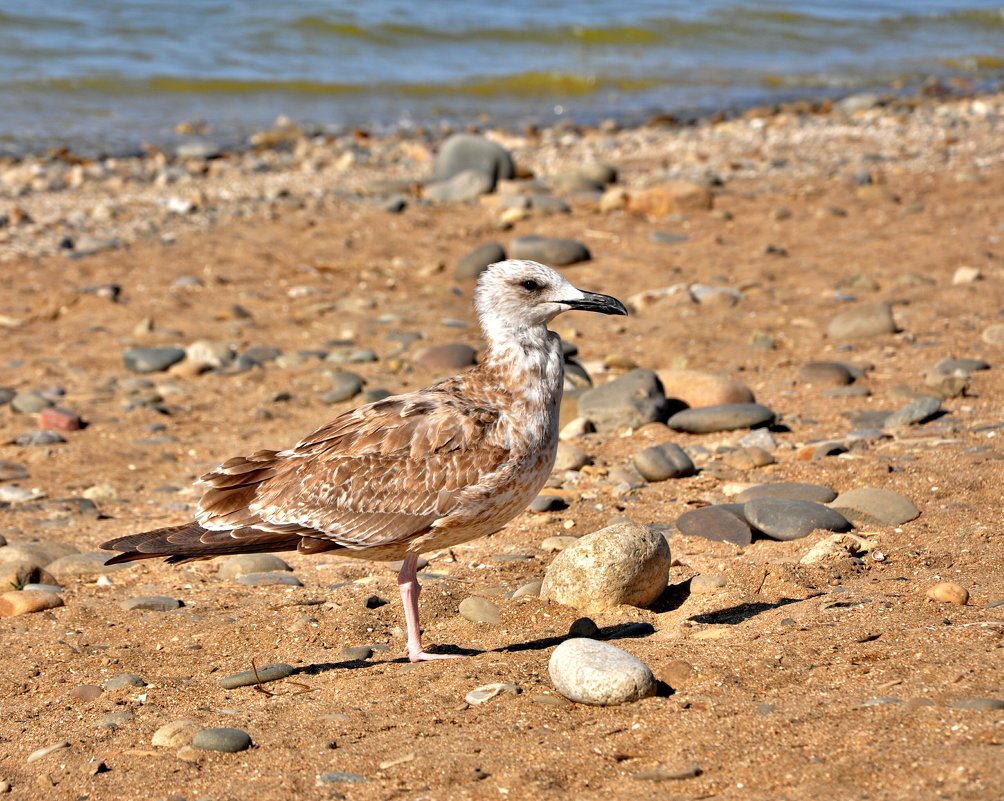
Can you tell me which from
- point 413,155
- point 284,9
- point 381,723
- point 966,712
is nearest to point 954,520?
point 966,712

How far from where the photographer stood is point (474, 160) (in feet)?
49.7

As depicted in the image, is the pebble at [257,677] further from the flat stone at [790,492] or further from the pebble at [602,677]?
the flat stone at [790,492]

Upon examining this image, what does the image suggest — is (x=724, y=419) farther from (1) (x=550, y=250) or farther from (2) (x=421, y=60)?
(2) (x=421, y=60)

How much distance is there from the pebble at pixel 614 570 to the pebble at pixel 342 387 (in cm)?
375

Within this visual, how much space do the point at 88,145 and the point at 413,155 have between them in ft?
15.9

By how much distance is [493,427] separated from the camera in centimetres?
535

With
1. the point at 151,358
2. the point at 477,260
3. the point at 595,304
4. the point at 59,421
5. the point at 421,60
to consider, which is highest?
the point at 595,304

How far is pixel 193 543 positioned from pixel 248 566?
1.57 meters

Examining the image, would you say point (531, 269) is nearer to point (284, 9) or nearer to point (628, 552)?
point (628, 552)

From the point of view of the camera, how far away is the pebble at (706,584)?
19.0 feet

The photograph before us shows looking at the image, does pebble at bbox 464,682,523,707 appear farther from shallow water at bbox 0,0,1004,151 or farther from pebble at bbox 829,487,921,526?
shallow water at bbox 0,0,1004,151

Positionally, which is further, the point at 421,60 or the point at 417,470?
the point at 421,60

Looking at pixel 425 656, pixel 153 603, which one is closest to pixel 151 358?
pixel 153 603

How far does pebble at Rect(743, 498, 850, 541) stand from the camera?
628 cm
